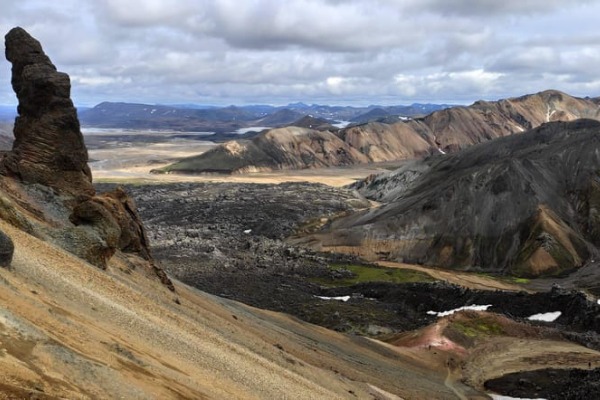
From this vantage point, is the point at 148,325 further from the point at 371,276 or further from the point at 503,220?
the point at 503,220

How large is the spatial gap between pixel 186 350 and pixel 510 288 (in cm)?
7056

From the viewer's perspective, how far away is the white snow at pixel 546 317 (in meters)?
66.8

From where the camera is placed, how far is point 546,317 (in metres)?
67.4

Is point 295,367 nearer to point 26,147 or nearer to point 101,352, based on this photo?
point 101,352

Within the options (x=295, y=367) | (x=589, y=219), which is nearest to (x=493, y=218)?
(x=589, y=219)

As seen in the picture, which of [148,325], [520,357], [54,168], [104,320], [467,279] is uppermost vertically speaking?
[54,168]

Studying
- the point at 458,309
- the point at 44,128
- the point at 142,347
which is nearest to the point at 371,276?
the point at 458,309

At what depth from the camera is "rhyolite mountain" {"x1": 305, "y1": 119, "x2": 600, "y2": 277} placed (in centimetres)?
9825

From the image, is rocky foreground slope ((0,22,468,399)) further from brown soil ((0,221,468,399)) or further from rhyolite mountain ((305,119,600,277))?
rhyolite mountain ((305,119,600,277))

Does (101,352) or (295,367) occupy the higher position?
(101,352)

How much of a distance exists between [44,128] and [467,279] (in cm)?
6937

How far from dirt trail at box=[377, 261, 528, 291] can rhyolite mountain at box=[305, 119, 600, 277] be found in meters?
6.41

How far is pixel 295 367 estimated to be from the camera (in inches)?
1283

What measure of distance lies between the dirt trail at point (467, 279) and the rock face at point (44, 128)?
62580mm
